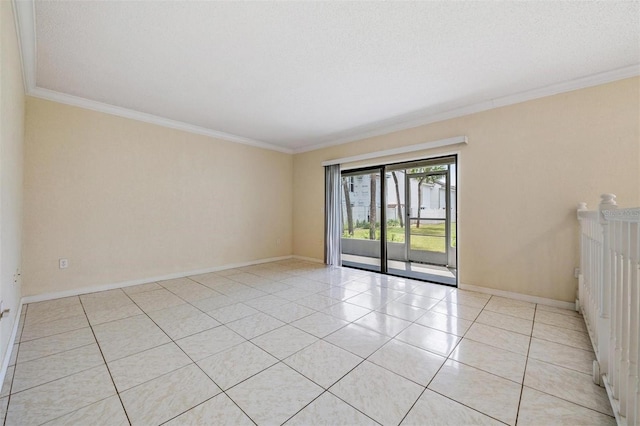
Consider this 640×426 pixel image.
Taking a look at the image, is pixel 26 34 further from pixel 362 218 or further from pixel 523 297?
pixel 523 297

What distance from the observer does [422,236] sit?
196 inches

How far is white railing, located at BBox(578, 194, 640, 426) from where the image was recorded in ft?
3.51

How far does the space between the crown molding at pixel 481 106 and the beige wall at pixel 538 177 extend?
63mm

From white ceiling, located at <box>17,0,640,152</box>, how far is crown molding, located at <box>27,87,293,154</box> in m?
0.02

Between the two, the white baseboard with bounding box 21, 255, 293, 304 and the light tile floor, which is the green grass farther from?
the white baseboard with bounding box 21, 255, 293, 304

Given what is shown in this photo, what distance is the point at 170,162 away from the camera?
401 centimetres

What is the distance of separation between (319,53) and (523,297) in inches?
139

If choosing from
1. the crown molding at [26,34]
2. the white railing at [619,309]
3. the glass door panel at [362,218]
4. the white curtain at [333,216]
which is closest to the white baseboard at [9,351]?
the crown molding at [26,34]

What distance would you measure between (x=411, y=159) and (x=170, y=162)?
3.78 meters

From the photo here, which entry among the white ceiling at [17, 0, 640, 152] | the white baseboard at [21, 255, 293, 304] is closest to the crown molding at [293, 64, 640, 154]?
the white ceiling at [17, 0, 640, 152]

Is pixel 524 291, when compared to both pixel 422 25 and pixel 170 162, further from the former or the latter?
pixel 170 162

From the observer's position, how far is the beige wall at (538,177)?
2.56 m

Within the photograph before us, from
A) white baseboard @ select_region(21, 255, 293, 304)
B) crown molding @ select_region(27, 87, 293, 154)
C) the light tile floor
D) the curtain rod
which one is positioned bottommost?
the light tile floor

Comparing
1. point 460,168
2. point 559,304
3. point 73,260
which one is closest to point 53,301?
point 73,260
